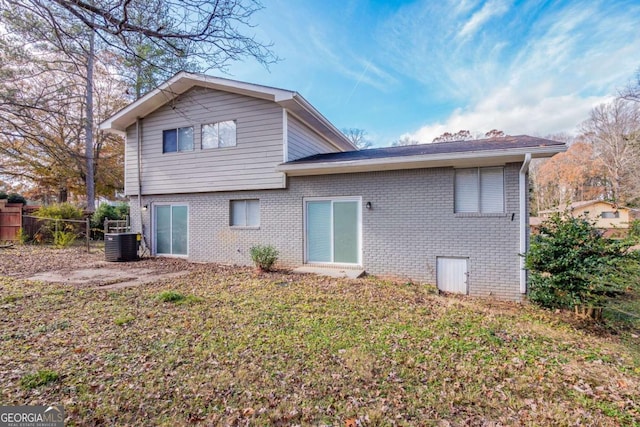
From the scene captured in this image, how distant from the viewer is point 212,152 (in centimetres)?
950

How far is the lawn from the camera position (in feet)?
8.16

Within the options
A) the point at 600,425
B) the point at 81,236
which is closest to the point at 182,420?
the point at 600,425

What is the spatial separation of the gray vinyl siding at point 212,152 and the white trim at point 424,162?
3.28 feet

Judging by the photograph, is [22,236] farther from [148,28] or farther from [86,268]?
[148,28]

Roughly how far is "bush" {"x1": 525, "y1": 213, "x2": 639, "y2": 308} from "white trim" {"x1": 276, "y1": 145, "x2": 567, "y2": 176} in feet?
4.69

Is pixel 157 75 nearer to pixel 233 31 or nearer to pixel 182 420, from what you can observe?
pixel 233 31

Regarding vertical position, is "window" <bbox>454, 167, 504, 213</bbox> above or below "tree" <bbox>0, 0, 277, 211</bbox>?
below

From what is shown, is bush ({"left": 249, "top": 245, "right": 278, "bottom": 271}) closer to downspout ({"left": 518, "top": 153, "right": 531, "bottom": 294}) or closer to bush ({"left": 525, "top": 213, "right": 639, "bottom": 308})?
bush ({"left": 525, "top": 213, "right": 639, "bottom": 308})

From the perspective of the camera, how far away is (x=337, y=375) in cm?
302

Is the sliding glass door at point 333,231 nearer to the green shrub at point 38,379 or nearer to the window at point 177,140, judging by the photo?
Answer: the window at point 177,140

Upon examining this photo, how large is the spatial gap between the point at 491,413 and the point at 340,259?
590 centimetres

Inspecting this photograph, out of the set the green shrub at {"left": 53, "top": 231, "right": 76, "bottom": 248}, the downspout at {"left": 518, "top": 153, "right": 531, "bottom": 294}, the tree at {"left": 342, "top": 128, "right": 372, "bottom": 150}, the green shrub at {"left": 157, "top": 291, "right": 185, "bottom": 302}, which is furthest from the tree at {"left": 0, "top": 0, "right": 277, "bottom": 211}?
the tree at {"left": 342, "top": 128, "right": 372, "bottom": 150}

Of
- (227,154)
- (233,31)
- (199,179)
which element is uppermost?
(233,31)

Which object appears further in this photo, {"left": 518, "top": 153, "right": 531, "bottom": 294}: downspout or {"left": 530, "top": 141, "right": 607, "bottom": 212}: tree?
{"left": 530, "top": 141, "right": 607, "bottom": 212}: tree
